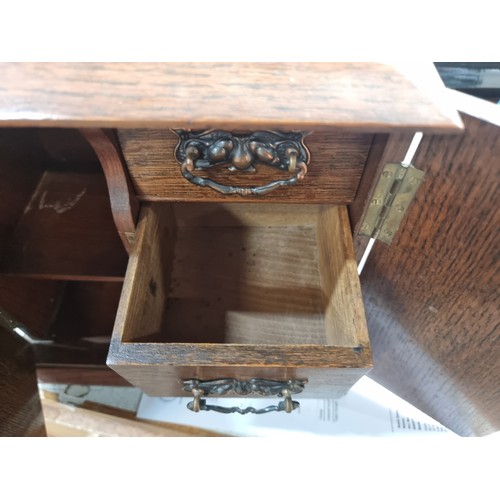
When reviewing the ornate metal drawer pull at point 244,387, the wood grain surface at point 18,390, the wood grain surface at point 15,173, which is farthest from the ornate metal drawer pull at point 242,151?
the wood grain surface at point 18,390

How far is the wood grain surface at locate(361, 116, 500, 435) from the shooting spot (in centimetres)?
38

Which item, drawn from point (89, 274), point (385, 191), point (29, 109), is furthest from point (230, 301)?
point (29, 109)

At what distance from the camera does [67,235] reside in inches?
25.9

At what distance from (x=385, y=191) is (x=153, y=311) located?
36 cm

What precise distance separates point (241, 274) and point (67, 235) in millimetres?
293

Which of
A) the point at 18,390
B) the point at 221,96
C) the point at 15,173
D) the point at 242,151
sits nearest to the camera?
the point at 221,96

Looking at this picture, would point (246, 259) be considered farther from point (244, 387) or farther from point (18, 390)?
point (18, 390)

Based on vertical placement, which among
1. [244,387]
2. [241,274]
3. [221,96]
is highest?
[241,274]

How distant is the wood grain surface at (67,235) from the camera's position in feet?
2.05

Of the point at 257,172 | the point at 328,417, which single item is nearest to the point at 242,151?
the point at 257,172

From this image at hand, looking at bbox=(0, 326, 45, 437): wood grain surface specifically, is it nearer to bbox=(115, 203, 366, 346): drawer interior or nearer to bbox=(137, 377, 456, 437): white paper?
bbox=(137, 377, 456, 437): white paper

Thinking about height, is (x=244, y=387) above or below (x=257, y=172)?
below

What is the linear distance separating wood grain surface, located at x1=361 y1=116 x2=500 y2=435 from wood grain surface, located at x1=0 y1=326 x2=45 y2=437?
0.65 meters

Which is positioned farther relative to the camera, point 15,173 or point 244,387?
point 15,173
